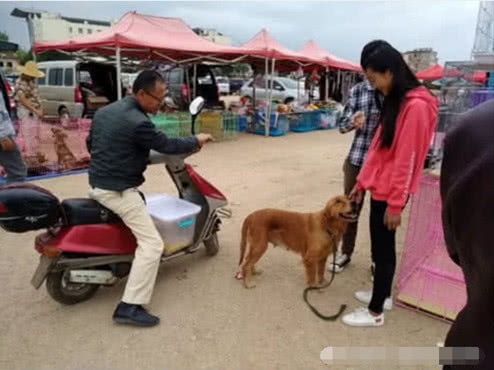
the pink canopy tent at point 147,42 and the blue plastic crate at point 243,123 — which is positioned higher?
the pink canopy tent at point 147,42

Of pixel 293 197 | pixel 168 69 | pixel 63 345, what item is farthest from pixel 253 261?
pixel 168 69

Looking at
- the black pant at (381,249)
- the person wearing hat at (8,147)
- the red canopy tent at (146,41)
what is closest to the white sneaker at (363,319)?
the black pant at (381,249)

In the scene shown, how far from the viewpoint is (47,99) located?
12.1 metres

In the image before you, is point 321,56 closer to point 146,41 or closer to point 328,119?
point 328,119

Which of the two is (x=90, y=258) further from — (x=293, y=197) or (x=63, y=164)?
(x=63, y=164)

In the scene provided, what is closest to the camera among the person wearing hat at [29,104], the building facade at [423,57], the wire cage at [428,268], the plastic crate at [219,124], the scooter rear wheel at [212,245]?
the wire cage at [428,268]

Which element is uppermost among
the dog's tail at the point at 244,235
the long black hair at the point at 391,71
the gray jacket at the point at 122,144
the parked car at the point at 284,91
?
the long black hair at the point at 391,71

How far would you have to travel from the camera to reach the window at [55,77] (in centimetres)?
1163

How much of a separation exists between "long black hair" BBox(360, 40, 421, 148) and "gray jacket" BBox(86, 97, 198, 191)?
146 cm

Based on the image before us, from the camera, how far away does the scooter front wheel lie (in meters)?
2.73

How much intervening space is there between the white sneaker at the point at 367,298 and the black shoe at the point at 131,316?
168 cm

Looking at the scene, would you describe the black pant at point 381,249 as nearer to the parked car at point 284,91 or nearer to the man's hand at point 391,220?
the man's hand at point 391,220

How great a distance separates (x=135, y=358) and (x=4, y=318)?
1.14 m

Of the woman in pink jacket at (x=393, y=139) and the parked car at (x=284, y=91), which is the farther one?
the parked car at (x=284, y=91)
